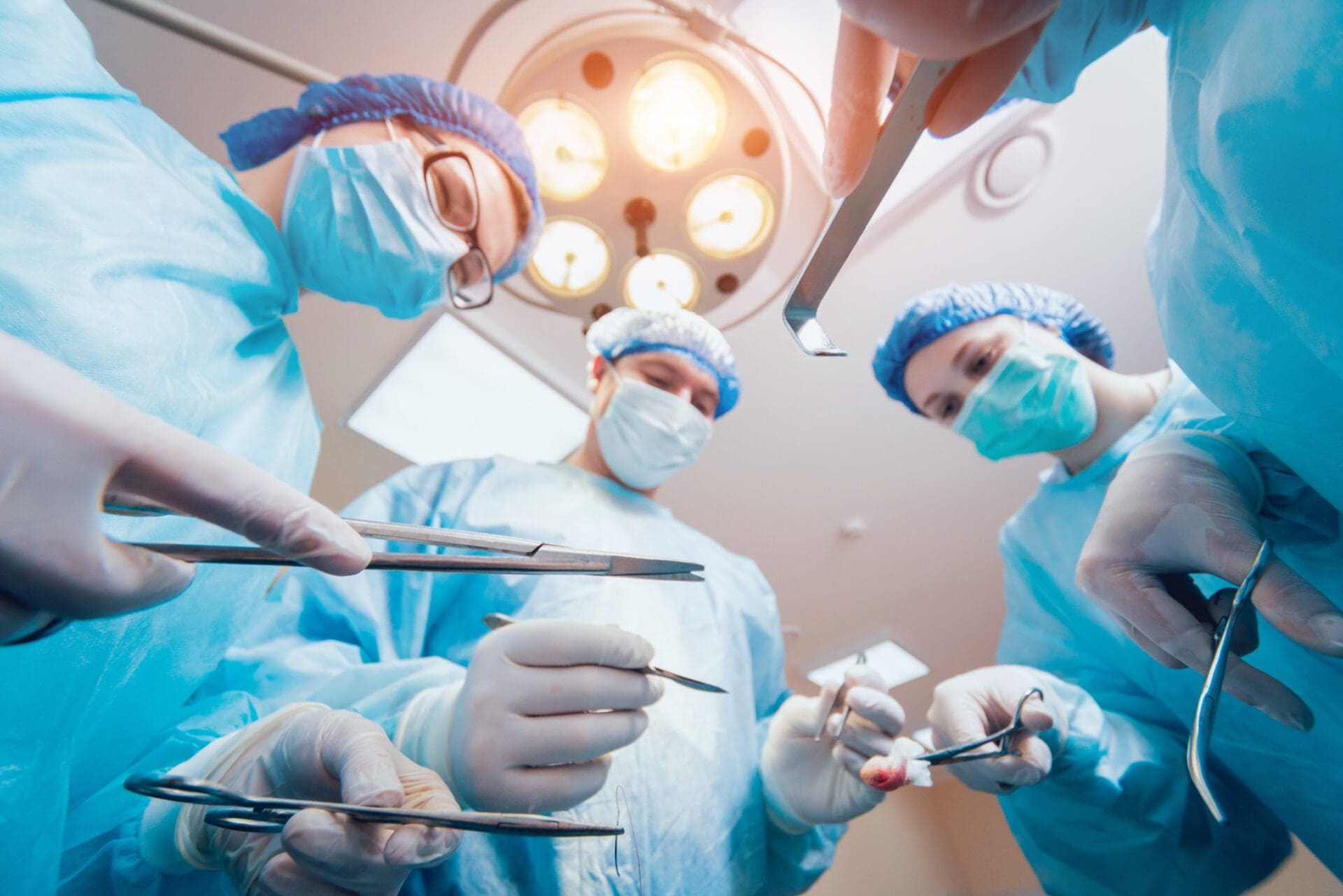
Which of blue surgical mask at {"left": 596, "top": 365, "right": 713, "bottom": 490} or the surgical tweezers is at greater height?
the surgical tweezers

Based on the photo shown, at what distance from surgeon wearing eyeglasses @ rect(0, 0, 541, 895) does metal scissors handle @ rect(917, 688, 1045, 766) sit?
1.98 ft

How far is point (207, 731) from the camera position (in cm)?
68

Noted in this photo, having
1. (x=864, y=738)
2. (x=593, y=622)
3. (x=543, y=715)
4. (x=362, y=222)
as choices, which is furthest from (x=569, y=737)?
(x=362, y=222)

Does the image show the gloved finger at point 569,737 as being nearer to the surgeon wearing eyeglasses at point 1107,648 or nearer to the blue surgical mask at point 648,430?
the surgeon wearing eyeglasses at point 1107,648

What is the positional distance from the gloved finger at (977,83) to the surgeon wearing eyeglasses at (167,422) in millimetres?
562

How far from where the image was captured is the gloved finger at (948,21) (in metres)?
0.39

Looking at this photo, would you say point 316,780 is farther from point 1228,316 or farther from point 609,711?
point 1228,316

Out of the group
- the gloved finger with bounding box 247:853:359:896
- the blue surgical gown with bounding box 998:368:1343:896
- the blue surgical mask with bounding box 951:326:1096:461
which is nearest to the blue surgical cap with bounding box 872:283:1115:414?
the blue surgical mask with bounding box 951:326:1096:461

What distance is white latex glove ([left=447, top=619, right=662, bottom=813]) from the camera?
2.02 ft

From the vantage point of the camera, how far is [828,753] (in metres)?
0.95

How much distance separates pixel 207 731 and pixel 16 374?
602 mm

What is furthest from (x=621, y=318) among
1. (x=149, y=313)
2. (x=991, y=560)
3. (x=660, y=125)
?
(x=991, y=560)

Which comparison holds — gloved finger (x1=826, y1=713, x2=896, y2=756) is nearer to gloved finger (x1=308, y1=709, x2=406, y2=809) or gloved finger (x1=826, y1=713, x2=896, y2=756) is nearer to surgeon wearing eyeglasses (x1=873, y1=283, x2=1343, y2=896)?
surgeon wearing eyeglasses (x1=873, y1=283, x2=1343, y2=896)

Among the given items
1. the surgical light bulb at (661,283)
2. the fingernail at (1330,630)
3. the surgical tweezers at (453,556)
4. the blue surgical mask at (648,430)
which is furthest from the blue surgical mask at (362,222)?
the fingernail at (1330,630)
